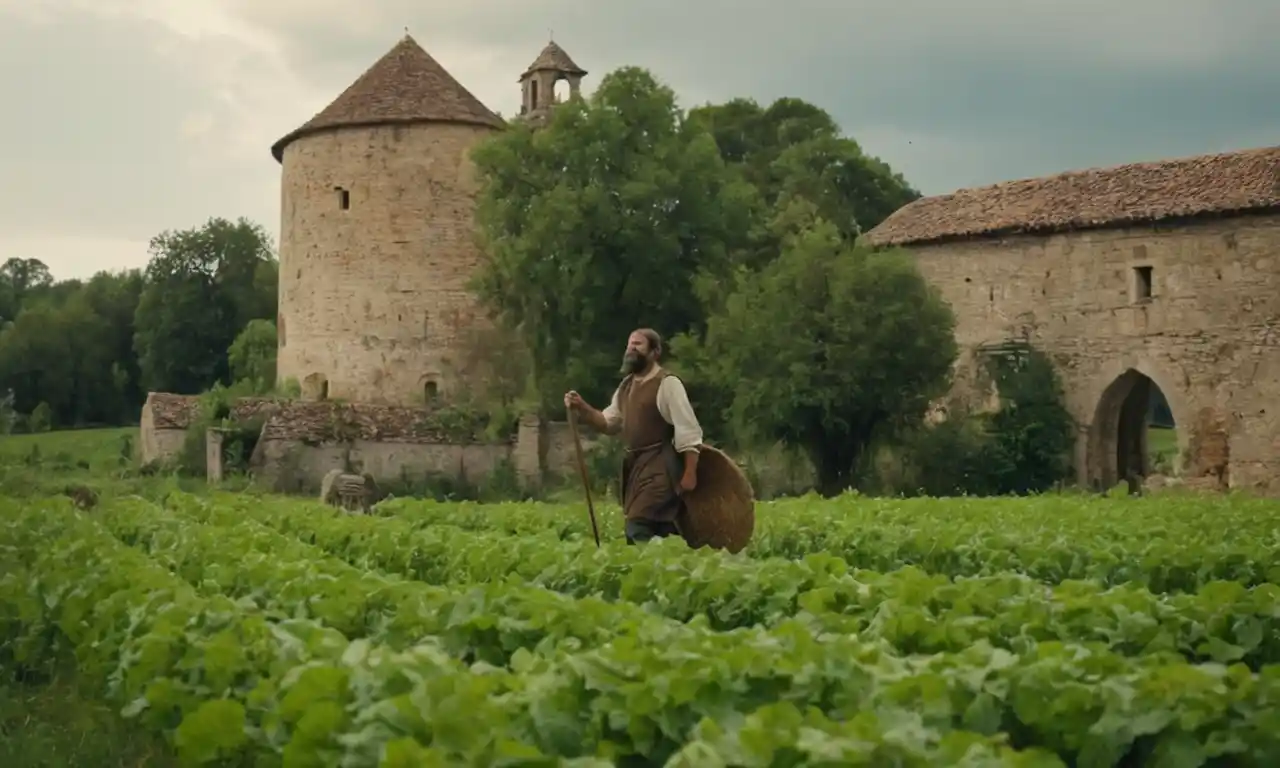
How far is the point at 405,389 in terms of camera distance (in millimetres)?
39750

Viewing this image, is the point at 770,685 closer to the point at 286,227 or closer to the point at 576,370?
the point at 576,370

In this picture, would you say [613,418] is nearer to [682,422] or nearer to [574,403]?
[574,403]

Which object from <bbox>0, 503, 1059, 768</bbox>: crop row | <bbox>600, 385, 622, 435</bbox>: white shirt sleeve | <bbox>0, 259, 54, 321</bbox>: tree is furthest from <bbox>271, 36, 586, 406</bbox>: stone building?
<bbox>0, 259, 54, 321</bbox>: tree

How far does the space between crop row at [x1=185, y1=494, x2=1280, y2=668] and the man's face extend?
1.28 metres

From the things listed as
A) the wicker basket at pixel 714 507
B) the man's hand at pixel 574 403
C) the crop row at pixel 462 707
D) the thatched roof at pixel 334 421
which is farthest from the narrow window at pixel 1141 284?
the crop row at pixel 462 707

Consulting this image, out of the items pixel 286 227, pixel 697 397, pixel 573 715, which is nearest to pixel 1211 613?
pixel 573 715

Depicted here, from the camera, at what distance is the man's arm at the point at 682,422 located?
36.9 feet

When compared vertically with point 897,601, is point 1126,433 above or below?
above

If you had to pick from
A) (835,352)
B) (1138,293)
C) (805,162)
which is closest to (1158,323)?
(1138,293)

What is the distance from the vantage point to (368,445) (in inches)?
1357

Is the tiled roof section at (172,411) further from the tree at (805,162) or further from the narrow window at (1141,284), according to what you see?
the narrow window at (1141,284)

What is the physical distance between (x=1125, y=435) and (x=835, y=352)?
752 centimetres

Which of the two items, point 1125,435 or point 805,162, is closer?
point 1125,435

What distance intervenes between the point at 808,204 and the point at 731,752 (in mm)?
41704
